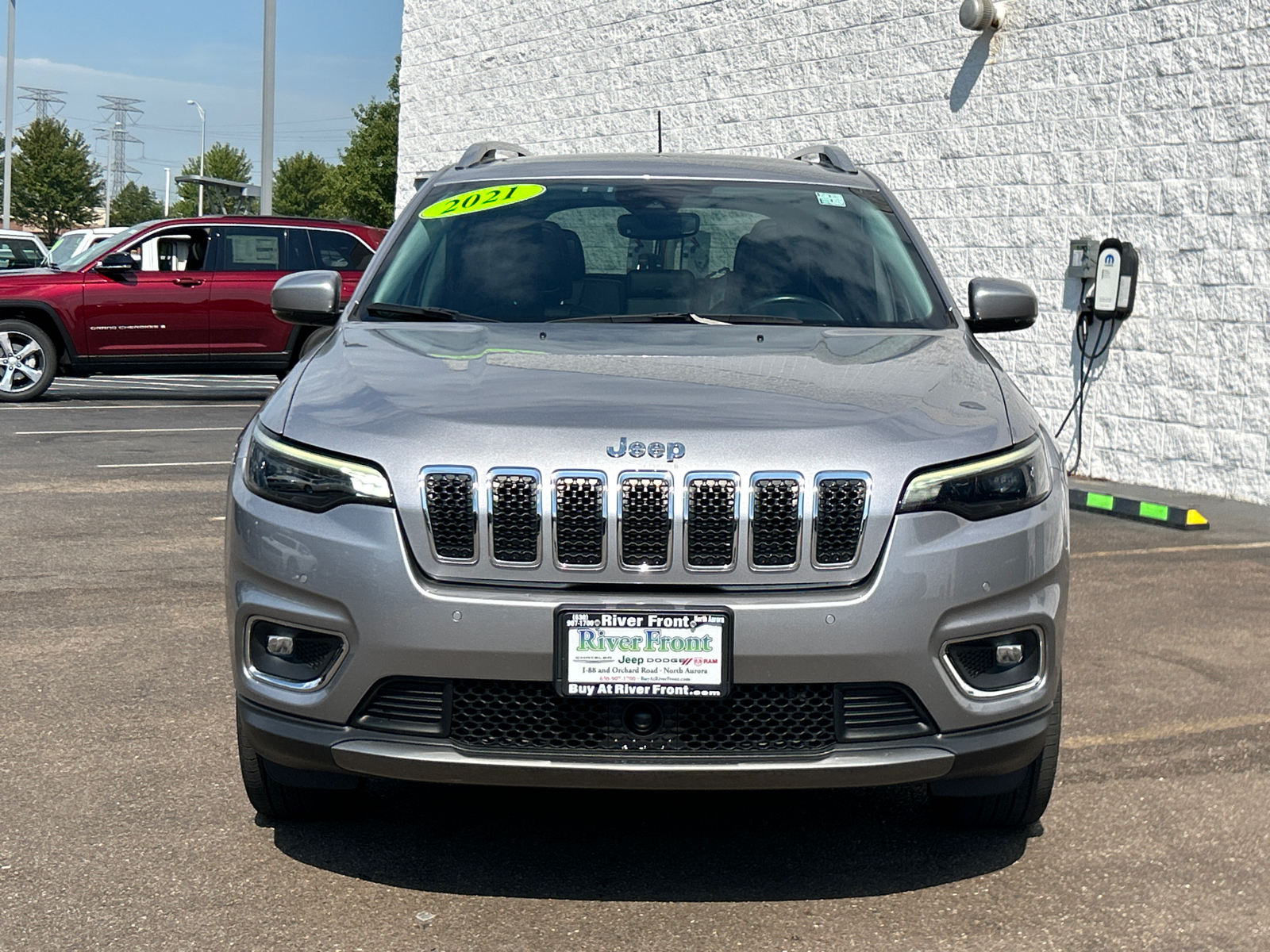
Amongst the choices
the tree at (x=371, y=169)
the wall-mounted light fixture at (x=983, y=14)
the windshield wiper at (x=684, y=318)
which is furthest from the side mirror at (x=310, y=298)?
the tree at (x=371, y=169)

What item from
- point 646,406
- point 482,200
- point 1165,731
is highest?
point 482,200

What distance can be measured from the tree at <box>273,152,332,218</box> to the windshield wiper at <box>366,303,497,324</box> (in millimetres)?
129540

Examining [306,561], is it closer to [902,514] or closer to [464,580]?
[464,580]

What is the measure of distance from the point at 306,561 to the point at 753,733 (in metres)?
1.03

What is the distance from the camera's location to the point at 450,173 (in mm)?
5430

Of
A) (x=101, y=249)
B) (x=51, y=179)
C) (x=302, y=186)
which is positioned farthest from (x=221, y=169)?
(x=101, y=249)

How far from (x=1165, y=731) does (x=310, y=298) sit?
302cm

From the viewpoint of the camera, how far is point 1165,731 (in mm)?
5023

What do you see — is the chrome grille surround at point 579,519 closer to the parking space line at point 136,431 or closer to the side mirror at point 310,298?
the side mirror at point 310,298

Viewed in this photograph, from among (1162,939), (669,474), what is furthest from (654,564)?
(1162,939)

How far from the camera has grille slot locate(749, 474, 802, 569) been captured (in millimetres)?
3305

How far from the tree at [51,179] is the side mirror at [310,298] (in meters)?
94.4

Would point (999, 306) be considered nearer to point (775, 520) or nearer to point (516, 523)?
point (775, 520)

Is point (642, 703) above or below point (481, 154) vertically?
below
